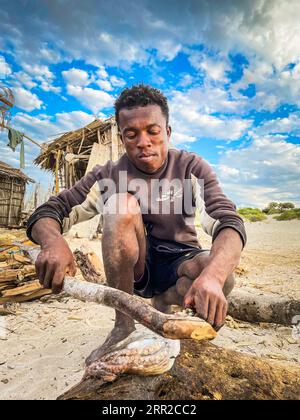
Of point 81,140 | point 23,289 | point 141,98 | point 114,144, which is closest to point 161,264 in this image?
point 141,98

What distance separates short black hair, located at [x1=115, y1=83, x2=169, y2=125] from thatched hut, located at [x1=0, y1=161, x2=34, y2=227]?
11.6 metres

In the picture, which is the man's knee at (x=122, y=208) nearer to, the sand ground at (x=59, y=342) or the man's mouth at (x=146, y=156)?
the man's mouth at (x=146, y=156)

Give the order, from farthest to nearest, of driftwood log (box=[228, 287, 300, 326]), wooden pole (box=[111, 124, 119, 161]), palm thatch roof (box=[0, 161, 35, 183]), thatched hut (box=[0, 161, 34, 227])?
thatched hut (box=[0, 161, 34, 227]) < palm thatch roof (box=[0, 161, 35, 183]) < wooden pole (box=[111, 124, 119, 161]) < driftwood log (box=[228, 287, 300, 326])

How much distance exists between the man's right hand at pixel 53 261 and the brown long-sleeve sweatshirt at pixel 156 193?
295mm

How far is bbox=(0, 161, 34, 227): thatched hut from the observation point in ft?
40.3

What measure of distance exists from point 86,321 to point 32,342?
0.51 meters

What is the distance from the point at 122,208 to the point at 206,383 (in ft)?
3.63

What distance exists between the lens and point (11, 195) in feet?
41.1

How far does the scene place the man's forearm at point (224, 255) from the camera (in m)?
1.35

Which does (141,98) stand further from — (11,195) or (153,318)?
(11,195)

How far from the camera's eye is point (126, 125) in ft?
6.35

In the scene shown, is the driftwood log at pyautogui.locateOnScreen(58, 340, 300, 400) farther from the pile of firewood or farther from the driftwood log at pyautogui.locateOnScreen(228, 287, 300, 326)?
the pile of firewood

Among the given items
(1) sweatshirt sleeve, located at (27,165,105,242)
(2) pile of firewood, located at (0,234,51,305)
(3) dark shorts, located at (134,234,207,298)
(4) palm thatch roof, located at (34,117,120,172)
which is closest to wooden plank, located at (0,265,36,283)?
(2) pile of firewood, located at (0,234,51,305)

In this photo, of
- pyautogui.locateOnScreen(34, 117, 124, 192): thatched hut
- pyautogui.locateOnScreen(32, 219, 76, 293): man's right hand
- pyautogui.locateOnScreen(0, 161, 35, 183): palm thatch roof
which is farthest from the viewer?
pyautogui.locateOnScreen(0, 161, 35, 183): palm thatch roof
